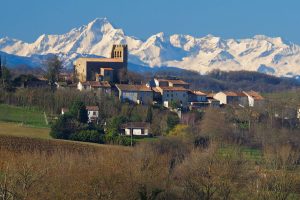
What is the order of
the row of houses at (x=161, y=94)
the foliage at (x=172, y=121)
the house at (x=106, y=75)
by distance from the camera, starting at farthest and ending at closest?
the house at (x=106, y=75), the row of houses at (x=161, y=94), the foliage at (x=172, y=121)

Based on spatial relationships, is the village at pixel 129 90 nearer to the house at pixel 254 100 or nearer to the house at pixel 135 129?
the house at pixel 254 100

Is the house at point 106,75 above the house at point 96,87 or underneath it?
above

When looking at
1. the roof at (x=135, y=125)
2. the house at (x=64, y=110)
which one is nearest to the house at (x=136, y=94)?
the house at (x=64, y=110)

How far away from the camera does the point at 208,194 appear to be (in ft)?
104

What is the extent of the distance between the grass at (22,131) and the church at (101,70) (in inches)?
819

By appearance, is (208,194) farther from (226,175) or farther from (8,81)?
(8,81)

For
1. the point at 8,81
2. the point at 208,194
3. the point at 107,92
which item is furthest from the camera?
the point at 107,92

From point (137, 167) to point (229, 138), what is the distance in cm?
1854

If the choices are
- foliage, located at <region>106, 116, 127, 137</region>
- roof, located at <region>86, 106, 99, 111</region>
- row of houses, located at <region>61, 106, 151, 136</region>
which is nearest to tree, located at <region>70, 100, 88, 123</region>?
row of houses, located at <region>61, 106, 151, 136</region>

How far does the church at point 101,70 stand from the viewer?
72125mm

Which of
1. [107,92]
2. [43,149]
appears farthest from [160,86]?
[43,149]

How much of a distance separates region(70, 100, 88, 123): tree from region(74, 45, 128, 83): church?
17.9m

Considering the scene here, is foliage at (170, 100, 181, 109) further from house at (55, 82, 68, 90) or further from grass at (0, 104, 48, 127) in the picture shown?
grass at (0, 104, 48, 127)

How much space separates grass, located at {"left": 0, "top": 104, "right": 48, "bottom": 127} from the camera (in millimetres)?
52781
